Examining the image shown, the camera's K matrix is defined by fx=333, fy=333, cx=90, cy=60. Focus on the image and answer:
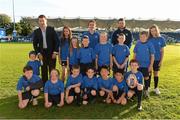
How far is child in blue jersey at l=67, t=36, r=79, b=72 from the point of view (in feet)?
26.2

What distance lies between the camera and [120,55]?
7836 millimetres

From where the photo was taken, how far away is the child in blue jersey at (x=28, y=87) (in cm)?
719

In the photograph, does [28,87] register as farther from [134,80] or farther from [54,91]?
[134,80]

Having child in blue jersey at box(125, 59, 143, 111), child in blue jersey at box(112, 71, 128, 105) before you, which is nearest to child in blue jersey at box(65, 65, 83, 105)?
child in blue jersey at box(112, 71, 128, 105)

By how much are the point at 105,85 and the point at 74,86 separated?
696 millimetres

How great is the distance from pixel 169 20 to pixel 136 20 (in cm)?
794

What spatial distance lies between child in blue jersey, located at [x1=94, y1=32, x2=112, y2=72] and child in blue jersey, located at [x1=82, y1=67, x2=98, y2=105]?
19.4 inches

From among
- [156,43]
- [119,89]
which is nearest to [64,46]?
[119,89]

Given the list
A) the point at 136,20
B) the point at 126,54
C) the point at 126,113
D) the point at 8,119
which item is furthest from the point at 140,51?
the point at 136,20

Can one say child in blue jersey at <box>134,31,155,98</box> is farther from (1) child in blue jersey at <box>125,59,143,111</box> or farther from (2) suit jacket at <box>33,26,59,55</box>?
(2) suit jacket at <box>33,26,59,55</box>

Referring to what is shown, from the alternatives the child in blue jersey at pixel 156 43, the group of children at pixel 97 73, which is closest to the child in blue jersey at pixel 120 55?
the group of children at pixel 97 73

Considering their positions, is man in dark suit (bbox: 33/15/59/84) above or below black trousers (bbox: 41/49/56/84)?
above

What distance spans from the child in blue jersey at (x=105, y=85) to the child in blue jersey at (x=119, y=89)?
94 millimetres

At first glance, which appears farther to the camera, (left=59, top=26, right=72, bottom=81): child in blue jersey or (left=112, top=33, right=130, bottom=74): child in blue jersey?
(left=59, top=26, right=72, bottom=81): child in blue jersey
